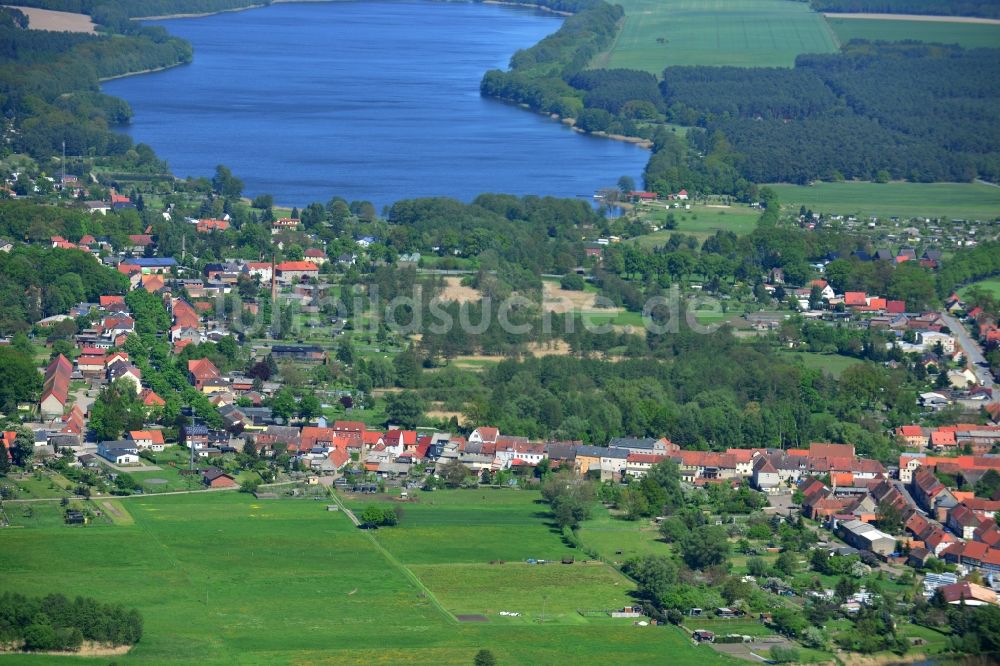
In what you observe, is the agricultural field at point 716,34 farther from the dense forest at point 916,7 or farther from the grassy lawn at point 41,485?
the grassy lawn at point 41,485

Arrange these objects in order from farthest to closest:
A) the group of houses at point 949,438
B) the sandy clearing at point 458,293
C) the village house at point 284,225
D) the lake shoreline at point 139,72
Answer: the lake shoreline at point 139,72 < the village house at point 284,225 < the sandy clearing at point 458,293 < the group of houses at point 949,438

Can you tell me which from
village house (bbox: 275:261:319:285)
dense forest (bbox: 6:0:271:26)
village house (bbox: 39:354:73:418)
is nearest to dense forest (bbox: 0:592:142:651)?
village house (bbox: 39:354:73:418)

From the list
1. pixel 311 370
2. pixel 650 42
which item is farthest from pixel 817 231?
pixel 650 42

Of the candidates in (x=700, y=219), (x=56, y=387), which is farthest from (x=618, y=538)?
(x=700, y=219)

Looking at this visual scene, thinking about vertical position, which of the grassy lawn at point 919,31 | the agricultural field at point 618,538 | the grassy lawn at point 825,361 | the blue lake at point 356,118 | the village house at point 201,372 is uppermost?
the grassy lawn at point 919,31

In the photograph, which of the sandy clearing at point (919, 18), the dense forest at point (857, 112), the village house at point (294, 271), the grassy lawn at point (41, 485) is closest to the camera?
the grassy lawn at point (41, 485)

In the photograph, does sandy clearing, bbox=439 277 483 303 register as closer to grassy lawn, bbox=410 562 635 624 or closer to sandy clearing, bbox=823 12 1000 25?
grassy lawn, bbox=410 562 635 624

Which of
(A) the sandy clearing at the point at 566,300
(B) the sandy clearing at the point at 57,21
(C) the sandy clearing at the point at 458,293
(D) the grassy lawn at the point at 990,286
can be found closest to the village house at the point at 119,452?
(C) the sandy clearing at the point at 458,293
